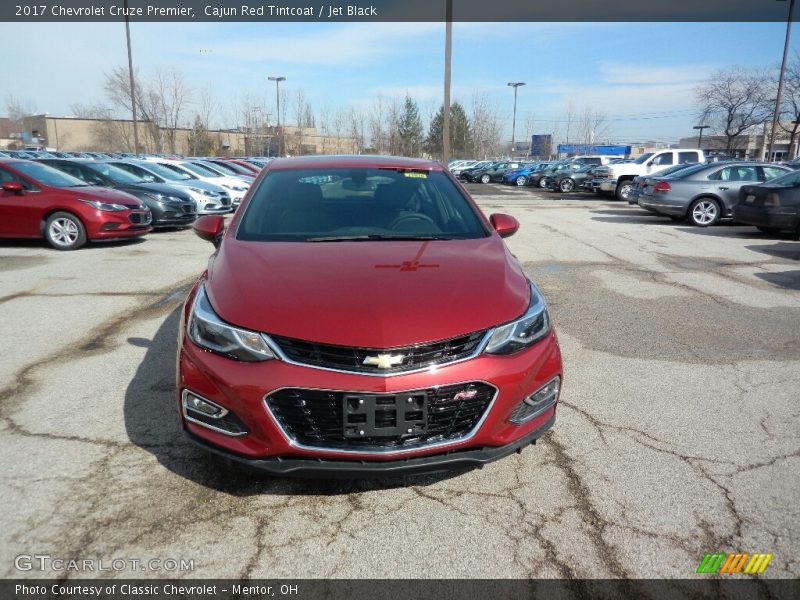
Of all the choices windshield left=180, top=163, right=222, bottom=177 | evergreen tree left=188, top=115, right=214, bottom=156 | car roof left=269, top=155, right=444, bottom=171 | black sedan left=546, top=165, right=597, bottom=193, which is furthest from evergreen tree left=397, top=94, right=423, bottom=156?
car roof left=269, top=155, right=444, bottom=171

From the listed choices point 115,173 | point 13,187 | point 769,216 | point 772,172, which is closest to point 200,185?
point 115,173

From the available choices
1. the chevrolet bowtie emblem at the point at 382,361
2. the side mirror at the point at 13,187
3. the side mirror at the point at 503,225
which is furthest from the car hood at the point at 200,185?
the chevrolet bowtie emblem at the point at 382,361

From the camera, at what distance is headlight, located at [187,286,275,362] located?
96.1 inches

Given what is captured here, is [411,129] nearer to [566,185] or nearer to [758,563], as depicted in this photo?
[566,185]

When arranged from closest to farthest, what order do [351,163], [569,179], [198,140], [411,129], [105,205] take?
[351,163] → [105,205] → [569,179] → [198,140] → [411,129]

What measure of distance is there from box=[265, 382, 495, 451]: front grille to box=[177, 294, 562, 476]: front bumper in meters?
0.02

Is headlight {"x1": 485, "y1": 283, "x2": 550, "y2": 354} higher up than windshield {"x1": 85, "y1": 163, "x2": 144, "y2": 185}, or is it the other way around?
windshield {"x1": 85, "y1": 163, "x2": 144, "y2": 185}

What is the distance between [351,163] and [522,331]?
223cm

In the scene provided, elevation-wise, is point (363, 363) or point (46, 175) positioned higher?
point (46, 175)

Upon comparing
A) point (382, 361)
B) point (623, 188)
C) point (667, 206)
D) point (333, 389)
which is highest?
point (623, 188)

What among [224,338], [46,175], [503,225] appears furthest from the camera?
[46,175]

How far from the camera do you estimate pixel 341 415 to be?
2.36m

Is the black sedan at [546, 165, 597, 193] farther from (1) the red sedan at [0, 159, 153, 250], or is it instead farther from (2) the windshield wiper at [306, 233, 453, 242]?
(2) the windshield wiper at [306, 233, 453, 242]

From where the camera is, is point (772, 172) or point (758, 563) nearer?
point (758, 563)
